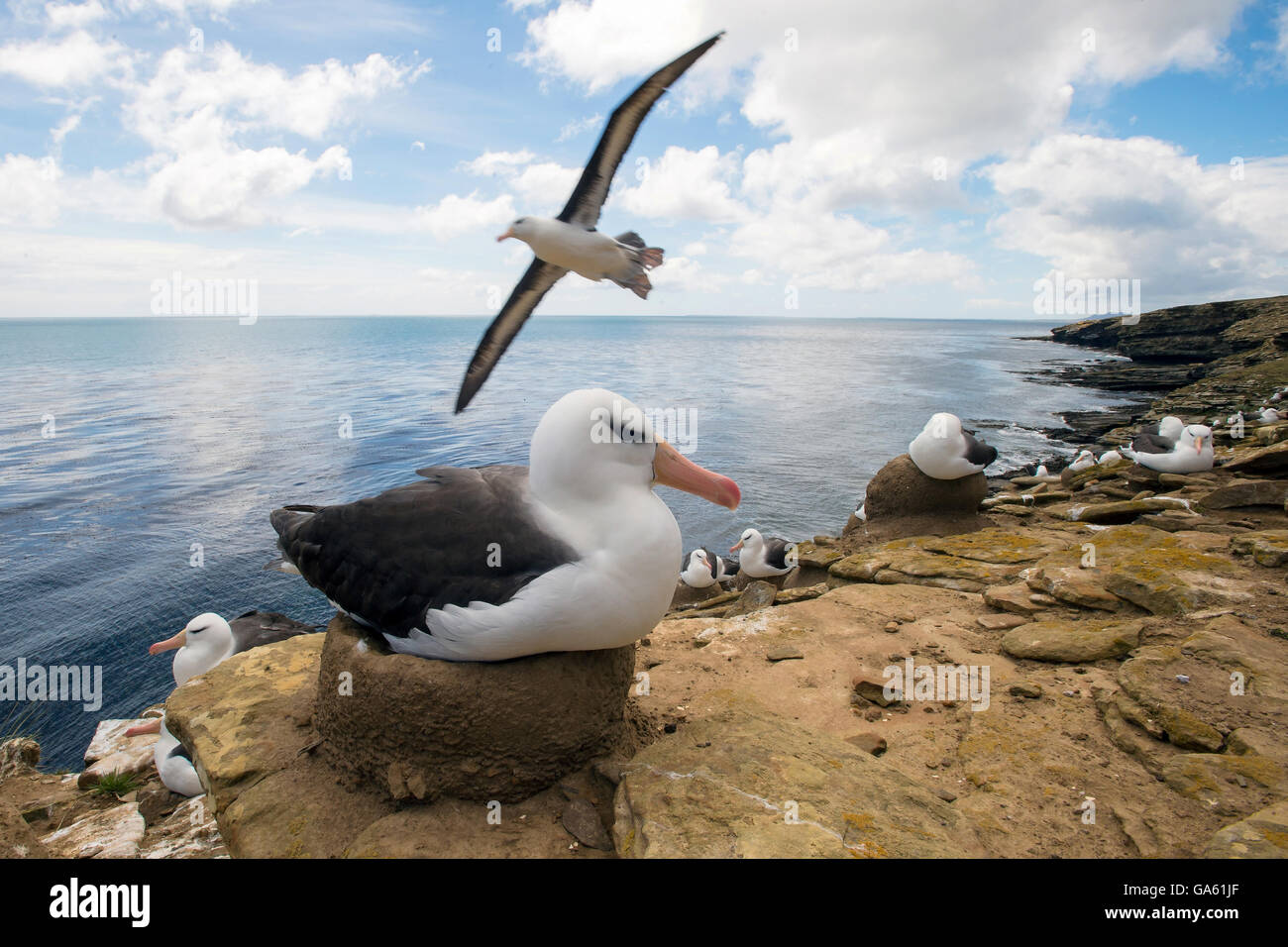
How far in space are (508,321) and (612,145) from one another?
186 centimetres

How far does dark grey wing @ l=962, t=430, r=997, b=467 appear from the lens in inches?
425

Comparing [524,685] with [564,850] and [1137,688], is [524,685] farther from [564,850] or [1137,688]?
[1137,688]

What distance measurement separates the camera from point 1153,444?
13.1 metres

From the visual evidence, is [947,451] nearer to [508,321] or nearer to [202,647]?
[508,321]

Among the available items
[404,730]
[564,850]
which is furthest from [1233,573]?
[404,730]

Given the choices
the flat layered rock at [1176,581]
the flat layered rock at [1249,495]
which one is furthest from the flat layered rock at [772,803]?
the flat layered rock at [1249,495]

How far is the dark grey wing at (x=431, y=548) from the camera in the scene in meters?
3.97

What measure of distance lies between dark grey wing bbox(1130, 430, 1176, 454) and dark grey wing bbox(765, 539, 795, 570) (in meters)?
6.85

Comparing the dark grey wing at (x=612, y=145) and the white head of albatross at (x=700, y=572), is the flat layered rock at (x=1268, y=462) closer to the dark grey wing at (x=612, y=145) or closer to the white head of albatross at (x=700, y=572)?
the white head of albatross at (x=700, y=572)

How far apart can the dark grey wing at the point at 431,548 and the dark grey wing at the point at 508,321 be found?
180 cm

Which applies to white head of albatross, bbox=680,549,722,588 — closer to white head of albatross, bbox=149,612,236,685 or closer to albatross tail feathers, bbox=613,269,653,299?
white head of albatross, bbox=149,612,236,685

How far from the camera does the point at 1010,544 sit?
9469 mm

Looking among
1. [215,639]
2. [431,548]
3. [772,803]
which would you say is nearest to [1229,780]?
[772,803]

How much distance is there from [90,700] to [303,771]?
927cm
